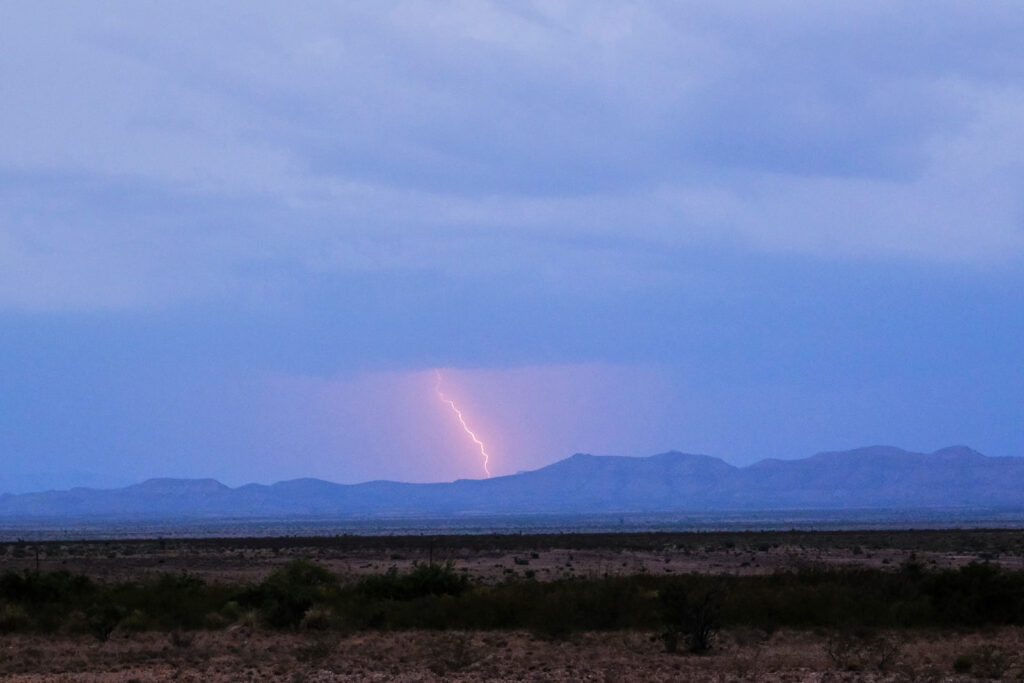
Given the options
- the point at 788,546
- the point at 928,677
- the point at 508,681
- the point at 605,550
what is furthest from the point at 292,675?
the point at 788,546

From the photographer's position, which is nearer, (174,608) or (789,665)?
(789,665)

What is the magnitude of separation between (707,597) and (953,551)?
4824 centimetres

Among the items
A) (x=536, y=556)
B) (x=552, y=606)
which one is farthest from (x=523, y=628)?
(x=536, y=556)

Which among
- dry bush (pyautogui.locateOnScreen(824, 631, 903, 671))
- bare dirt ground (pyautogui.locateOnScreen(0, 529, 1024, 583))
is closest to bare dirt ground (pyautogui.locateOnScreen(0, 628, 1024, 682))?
dry bush (pyautogui.locateOnScreen(824, 631, 903, 671))

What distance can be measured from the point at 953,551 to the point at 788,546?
38.1ft

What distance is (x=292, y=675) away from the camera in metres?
20.6

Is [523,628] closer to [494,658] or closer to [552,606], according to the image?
[552,606]

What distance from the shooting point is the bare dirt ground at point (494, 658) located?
20.5 m

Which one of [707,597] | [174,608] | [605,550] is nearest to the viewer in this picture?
[707,597]

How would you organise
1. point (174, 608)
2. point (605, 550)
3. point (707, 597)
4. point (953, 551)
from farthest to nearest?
point (605, 550)
point (953, 551)
point (174, 608)
point (707, 597)

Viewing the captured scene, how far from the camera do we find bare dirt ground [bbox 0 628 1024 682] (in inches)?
808

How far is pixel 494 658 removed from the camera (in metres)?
22.6

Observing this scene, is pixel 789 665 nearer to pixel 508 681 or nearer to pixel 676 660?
pixel 676 660

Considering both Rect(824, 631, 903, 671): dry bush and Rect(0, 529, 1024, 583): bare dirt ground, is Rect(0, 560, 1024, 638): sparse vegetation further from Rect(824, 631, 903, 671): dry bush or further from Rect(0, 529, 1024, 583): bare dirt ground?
Rect(0, 529, 1024, 583): bare dirt ground
